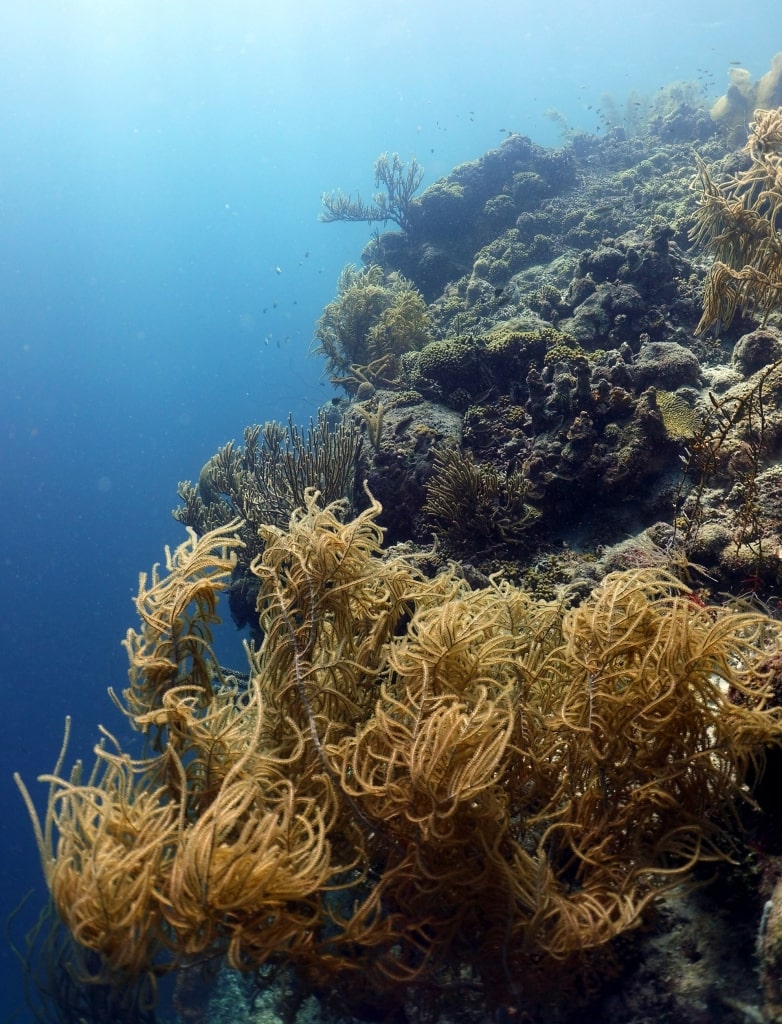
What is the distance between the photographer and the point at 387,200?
20.8m

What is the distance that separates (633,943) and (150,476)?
9072 cm

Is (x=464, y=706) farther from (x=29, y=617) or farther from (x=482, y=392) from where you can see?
(x=29, y=617)

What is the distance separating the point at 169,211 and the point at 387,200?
15060 cm

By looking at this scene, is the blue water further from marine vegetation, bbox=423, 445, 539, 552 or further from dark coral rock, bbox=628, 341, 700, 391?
dark coral rock, bbox=628, 341, 700, 391

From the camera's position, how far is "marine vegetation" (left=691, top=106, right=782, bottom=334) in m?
6.11

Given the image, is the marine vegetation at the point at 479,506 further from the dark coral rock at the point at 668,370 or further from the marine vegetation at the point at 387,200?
the marine vegetation at the point at 387,200

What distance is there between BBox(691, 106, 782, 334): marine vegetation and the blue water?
29.2 meters

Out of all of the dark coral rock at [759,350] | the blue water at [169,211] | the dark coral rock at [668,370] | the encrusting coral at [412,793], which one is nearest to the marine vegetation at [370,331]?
the dark coral rock at [668,370]

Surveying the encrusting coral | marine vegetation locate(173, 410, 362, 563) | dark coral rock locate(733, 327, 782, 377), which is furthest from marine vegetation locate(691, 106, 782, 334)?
the encrusting coral

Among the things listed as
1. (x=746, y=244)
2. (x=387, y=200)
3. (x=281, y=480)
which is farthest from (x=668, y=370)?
(x=387, y=200)

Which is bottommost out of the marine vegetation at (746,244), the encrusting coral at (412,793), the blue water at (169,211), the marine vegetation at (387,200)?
the encrusting coral at (412,793)

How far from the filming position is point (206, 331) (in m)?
120

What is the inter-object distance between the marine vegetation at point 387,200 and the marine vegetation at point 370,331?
7.34 meters

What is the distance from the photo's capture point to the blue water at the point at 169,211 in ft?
186
